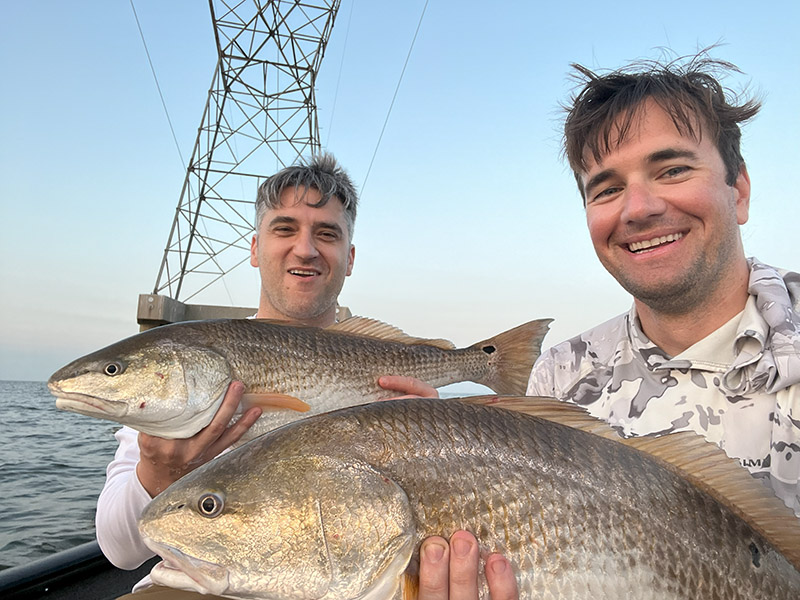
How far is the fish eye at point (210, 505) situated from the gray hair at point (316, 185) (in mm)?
2500

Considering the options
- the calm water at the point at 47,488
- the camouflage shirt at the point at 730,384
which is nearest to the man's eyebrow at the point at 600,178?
the camouflage shirt at the point at 730,384

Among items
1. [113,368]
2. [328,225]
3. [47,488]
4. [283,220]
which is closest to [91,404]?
[113,368]

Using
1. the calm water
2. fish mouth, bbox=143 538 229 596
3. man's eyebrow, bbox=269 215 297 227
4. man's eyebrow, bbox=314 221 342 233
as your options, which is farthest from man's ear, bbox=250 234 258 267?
the calm water

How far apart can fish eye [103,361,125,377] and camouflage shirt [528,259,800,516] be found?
230 centimetres

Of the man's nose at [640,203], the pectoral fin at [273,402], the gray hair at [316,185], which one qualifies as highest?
the gray hair at [316,185]

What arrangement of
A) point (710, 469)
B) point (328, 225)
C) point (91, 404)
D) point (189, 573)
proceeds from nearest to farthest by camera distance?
point (189, 573) → point (710, 469) → point (91, 404) → point (328, 225)

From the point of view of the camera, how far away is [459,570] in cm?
152

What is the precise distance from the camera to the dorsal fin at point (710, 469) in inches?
67.5

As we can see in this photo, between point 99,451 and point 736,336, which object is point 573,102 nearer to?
point 736,336

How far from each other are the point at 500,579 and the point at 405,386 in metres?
1.43

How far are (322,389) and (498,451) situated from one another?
54.5 inches

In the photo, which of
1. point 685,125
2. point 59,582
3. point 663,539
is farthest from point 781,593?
point 59,582

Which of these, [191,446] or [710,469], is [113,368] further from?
[710,469]

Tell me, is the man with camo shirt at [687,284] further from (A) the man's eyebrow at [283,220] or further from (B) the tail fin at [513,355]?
(A) the man's eyebrow at [283,220]
